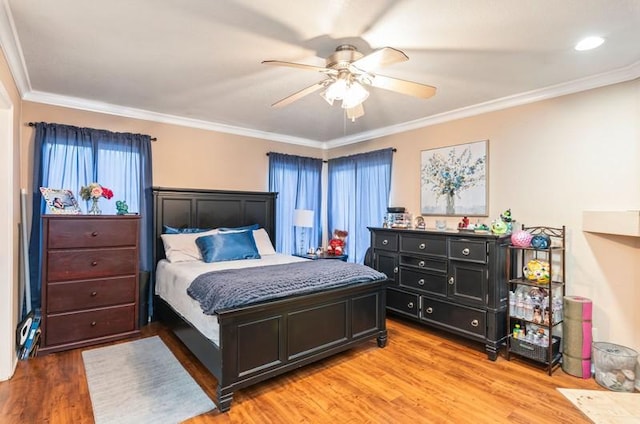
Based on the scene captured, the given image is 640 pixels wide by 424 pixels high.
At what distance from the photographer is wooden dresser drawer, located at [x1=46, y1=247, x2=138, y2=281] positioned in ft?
10.1

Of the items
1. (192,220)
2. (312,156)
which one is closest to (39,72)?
(192,220)

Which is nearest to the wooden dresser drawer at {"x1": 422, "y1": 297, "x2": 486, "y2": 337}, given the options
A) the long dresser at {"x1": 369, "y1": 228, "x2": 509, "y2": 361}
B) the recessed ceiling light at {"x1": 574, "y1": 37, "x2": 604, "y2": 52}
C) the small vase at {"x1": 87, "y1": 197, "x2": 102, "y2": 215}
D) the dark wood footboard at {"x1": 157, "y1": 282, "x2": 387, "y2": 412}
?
the long dresser at {"x1": 369, "y1": 228, "x2": 509, "y2": 361}

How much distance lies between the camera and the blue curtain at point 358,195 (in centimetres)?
466

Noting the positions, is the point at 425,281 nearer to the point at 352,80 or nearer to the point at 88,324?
the point at 352,80

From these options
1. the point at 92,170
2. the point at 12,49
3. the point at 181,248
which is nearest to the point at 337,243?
the point at 181,248

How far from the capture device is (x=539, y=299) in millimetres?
2922

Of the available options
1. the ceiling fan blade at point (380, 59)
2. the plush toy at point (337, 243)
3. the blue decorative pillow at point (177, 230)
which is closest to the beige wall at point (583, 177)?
the ceiling fan blade at point (380, 59)

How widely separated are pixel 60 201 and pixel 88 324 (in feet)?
4.05

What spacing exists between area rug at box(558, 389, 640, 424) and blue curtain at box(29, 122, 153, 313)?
13.8 feet

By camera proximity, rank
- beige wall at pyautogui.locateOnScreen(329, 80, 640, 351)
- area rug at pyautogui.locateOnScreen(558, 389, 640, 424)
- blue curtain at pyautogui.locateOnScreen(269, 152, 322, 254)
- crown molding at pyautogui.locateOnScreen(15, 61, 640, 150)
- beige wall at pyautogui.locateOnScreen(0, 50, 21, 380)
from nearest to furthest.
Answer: area rug at pyautogui.locateOnScreen(558, 389, 640, 424) < beige wall at pyautogui.locateOnScreen(0, 50, 21, 380) < beige wall at pyautogui.locateOnScreen(329, 80, 640, 351) < crown molding at pyautogui.locateOnScreen(15, 61, 640, 150) < blue curtain at pyautogui.locateOnScreen(269, 152, 322, 254)

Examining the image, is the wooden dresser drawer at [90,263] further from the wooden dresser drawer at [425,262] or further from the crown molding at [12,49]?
the wooden dresser drawer at [425,262]

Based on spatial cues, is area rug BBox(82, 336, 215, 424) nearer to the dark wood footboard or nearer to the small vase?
the dark wood footboard

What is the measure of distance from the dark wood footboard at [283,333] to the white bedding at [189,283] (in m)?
0.09

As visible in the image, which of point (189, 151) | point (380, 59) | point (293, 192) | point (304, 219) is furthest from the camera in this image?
point (293, 192)
